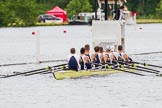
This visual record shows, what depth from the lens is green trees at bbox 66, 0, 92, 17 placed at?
111 m

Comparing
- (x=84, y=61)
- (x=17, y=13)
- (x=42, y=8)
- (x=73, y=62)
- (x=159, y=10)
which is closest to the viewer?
(x=73, y=62)

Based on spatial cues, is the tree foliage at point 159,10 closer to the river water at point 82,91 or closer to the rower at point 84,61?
the river water at point 82,91

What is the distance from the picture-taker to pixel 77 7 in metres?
112

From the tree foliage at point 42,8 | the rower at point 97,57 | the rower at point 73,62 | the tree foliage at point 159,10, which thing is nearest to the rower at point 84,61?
the rower at point 73,62

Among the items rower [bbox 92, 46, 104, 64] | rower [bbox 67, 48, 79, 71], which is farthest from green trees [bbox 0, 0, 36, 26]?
rower [bbox 67, 48, 79, 71]

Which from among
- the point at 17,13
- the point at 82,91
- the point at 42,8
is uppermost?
the point at 82,91

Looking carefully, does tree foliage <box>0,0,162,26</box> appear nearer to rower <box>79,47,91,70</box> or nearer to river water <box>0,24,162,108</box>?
river water <box>0,24,162,108</box>

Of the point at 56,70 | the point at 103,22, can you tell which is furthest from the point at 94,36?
the point at 56,70

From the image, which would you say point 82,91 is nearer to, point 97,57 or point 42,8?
point 97,57

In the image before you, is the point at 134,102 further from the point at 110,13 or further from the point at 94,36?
the point at 110,13

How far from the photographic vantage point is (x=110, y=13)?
4041 cm

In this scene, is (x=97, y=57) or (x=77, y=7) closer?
(x=97, y=57)

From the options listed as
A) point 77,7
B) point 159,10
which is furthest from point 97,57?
point 159,10

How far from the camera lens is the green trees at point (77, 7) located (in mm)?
111438
